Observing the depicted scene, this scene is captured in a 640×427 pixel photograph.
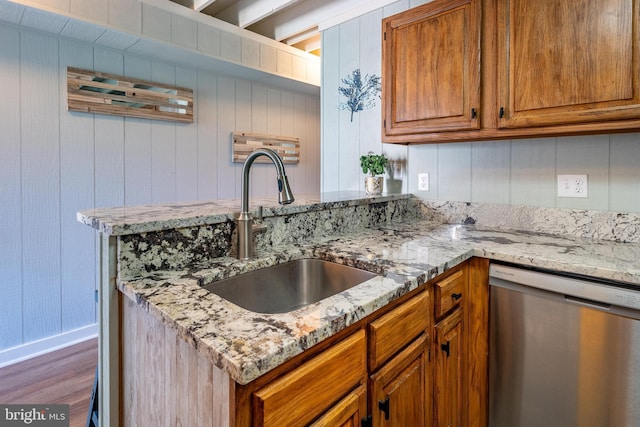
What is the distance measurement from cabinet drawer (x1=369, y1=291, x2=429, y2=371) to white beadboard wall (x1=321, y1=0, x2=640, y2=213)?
1.13 m

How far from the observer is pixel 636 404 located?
1.11 meters

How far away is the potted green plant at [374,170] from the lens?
216 centimetres

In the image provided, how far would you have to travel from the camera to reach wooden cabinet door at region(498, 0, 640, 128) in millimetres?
1310

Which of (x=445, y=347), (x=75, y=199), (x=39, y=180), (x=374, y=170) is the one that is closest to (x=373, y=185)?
(x=374, y=170)

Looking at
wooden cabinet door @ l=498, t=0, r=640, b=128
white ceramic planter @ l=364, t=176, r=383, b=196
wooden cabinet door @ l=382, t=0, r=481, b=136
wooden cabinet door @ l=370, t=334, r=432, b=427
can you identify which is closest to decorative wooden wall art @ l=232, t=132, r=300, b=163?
white ceramic planter @ l=364, t=176, r=383, b=196

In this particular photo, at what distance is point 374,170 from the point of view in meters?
2.23

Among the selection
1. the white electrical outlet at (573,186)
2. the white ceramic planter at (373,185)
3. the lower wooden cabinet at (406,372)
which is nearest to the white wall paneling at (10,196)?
the white ceramic planter at (373,185)

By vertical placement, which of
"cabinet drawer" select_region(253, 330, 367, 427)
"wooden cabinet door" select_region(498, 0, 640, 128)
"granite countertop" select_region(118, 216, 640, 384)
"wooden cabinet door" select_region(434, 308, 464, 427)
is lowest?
"wooden cabinet door" select_region(434, 308, 464, 427)

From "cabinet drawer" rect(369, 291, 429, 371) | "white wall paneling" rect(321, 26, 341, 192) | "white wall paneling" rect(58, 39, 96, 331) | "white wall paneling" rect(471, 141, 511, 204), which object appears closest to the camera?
"cabinet drawer" rect(369, 291, 429, 371)

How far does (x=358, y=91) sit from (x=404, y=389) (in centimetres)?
209

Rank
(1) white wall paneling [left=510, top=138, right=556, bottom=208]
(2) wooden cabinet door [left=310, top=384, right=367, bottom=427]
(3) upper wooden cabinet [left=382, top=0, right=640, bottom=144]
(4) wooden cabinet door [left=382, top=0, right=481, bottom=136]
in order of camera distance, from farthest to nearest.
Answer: (1) white wall paneling [left=510, top=138, right=556, bottom=208], (4) wooden cabinet door [left=382, top=0, right=481, bottom=136], (3) upper wooden cabinet [left=382, top=0, right=640, bottom=144], (2) wooden cabinet door [left=310, top=384, right=367, bottom=427]

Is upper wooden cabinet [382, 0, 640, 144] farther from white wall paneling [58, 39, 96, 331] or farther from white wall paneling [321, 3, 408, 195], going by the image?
white wall paneling [58, 39, 96, 331]

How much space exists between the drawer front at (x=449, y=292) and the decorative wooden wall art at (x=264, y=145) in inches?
102

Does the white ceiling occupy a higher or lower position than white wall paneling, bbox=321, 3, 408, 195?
higher
